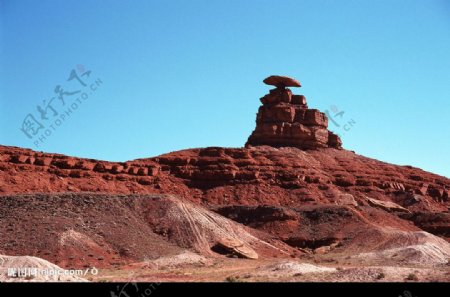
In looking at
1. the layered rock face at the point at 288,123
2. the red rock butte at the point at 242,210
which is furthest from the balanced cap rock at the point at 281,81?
the red rock butte at the point at 242,210

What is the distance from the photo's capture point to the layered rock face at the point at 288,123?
7800 cm

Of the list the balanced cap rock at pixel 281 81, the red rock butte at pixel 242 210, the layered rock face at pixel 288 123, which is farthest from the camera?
the balanced cap rock at pixel 281 81

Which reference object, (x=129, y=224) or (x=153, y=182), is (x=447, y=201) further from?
(x=129, y=224)

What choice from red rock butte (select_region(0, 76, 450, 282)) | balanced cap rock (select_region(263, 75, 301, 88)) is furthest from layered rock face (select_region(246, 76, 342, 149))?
red rock butte (select_region(0, 76, 450, 282))

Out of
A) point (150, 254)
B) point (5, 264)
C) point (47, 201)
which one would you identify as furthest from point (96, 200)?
point (5, 264)

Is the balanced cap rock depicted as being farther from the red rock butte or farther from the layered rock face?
the red rock butte

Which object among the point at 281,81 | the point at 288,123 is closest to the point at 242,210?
the point at 288,123

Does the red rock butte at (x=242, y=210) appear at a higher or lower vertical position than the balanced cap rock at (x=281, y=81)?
lower

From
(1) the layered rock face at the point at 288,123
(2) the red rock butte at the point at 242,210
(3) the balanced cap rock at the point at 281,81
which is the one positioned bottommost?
(2) the red rock butte at the point at 242,210

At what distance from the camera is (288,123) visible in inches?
3108

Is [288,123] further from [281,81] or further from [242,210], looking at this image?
[242,210]

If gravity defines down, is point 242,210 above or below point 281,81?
below

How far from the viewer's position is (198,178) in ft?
216

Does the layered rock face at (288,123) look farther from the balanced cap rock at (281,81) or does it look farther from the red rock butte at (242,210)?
the red rock butte at (242,210)
